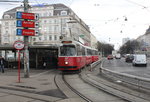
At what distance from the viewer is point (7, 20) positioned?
7812 centimetres

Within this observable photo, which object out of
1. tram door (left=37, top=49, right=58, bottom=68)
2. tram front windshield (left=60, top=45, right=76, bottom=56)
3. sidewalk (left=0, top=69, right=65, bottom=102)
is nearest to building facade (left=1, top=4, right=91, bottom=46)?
tram door (left=37, top=49, right=58, bottom=68)

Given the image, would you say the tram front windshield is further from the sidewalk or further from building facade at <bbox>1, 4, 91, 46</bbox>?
building facade at <bbox>1, 4, 91, 46</bbox>

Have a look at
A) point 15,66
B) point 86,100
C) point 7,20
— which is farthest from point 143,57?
point 7,20

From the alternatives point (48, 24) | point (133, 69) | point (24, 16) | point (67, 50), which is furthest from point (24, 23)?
point (48, 24)

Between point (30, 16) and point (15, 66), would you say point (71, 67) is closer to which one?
point (30, 16)

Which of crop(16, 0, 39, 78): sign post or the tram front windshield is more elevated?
crop(16, 0, 39, 78): sign post

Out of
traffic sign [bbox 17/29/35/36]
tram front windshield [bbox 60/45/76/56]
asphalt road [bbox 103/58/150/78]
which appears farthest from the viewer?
tram front windshield [bbox 60/45/76/56]

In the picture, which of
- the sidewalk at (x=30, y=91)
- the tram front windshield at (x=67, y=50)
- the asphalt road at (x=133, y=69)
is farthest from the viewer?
the tram front windshield at (x=67, y=50)

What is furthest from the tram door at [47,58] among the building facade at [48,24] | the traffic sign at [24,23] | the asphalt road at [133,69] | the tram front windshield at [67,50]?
the building facade at [48,24]

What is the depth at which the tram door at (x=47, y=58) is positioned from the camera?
93.8 feet

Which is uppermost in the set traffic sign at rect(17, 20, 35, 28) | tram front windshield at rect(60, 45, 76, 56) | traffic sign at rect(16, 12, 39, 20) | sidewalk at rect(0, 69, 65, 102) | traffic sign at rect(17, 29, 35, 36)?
traffic sign at rect(16, 12, 39, 20)

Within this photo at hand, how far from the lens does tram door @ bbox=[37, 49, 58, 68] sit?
28600mm

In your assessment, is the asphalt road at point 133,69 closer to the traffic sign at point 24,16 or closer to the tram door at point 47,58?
the tram door at point 47,58

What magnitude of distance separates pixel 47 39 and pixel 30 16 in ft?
201
